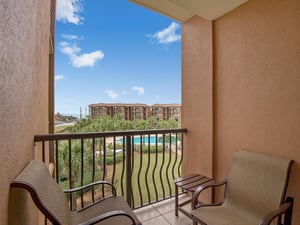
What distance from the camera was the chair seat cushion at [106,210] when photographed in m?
1.46

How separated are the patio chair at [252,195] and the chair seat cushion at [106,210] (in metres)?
0.69

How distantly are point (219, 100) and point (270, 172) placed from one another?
1.05 meters

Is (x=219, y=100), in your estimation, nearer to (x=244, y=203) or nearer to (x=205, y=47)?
(x=205, y=47)

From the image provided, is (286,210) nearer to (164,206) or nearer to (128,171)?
(164,206)

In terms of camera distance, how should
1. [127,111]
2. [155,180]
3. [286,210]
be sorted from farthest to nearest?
[127,111] → [155,180] → [286,210]

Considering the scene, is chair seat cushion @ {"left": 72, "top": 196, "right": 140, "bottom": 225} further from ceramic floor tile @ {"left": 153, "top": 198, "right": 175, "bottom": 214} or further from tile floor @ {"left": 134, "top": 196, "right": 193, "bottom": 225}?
ceramic floor tile @ {"left": 153, "top": 198, "right": 175, "bottom": 214}

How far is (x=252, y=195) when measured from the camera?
5.68 feet

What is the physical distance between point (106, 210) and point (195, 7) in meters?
2.54

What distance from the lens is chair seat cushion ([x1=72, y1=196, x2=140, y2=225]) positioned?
4.80ft

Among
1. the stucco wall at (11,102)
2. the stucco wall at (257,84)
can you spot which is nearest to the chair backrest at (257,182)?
the stucco wall at (257,84)

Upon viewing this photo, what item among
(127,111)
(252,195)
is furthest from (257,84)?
(127,111)

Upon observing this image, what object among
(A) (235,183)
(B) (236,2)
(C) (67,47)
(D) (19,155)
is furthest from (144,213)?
(C) (67,47)

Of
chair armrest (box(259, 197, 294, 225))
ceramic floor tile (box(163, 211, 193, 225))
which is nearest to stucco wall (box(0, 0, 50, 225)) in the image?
ceramic floor tile (box(163, 211, 193, 225))

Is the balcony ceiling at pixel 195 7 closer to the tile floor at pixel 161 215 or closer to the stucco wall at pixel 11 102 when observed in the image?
the stucco wall at pixel 11 102
